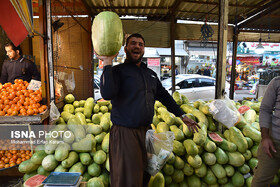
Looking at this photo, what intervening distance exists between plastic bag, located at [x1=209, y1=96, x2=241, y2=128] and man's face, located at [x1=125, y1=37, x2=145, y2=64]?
5.61 feet

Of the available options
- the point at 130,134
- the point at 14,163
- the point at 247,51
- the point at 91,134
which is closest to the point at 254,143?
the point at 130,134

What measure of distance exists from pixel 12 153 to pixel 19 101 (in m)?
0.90

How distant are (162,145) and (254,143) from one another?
1.80 meters

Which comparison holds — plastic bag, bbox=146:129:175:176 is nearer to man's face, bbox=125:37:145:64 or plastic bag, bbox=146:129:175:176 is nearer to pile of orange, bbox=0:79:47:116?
Answer: man's face, bbox=125:37:145:64

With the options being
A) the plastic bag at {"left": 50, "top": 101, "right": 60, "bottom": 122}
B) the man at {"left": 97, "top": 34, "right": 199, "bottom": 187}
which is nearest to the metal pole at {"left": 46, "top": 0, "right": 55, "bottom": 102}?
the plastic bag at {"left": 50, "top": 101, "right": 60, "bottom": 122}

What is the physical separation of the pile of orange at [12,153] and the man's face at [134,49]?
2.47m

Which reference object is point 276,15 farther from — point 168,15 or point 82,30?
point 82,30

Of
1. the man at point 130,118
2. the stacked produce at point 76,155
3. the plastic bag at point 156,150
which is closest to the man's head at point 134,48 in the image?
the man at point 130,118

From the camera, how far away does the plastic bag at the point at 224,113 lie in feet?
9.03

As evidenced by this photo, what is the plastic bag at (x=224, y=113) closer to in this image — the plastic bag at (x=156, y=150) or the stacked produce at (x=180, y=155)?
the stacked produce at (x=180, y=155)

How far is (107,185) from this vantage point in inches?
92.5

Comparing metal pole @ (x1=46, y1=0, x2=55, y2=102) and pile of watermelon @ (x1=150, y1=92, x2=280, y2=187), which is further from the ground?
metal pole @ (x1=46, y1=0, x2=55, y2=102)

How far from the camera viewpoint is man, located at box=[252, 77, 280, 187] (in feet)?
6.33

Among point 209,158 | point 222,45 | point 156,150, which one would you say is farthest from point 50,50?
point 209,158
